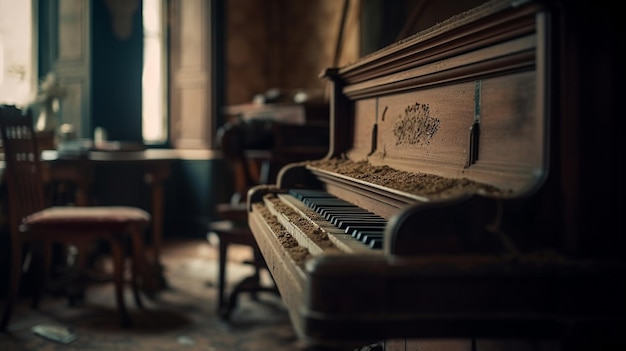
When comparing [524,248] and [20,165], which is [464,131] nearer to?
[524,248]

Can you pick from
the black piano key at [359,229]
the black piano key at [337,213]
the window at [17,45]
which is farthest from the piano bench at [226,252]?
the window at [17,45]

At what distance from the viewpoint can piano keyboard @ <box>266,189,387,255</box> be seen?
146 cm

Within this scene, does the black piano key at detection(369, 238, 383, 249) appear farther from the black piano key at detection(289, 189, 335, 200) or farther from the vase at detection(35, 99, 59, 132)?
the vase at detection(35, 99, 59, 132)

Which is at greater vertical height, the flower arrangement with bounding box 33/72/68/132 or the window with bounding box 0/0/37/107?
the window with bounding box 0/0/37/107

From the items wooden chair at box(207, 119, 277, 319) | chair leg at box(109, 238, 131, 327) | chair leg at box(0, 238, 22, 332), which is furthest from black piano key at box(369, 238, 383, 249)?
chair leg at box(0, 238, 22, 332)

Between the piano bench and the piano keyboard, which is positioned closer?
the piano keyboard

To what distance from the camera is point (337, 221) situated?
1.75 meters

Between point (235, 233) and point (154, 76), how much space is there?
349 cm

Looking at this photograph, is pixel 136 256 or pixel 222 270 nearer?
pixel 222 270

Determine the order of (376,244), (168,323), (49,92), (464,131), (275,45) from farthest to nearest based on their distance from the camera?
(275,45), (49,92), (168,323), (464,131), (376,244)

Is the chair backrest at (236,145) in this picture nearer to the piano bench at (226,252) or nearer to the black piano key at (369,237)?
the piano bench at (226,252)

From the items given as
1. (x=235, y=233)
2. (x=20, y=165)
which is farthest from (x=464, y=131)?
(x=20, y=165)

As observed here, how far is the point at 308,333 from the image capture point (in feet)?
4.01

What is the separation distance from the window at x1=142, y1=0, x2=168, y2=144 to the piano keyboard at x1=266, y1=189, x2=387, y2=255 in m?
4.52
